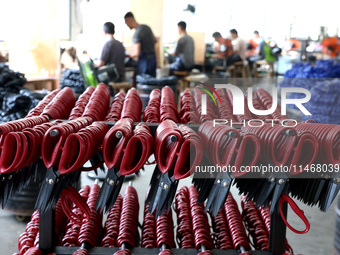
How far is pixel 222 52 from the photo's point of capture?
10.8 metres

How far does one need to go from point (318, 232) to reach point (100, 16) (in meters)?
8.14

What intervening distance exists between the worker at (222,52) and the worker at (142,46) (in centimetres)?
432

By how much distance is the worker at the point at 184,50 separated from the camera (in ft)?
27.1

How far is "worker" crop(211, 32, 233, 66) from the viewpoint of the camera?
10.7m

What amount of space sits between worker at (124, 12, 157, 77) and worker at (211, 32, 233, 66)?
4.32 meters

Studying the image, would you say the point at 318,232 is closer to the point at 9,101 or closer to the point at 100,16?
the point at 9,101

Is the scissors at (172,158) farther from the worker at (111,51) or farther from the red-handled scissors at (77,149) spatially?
the worker at (111,51)

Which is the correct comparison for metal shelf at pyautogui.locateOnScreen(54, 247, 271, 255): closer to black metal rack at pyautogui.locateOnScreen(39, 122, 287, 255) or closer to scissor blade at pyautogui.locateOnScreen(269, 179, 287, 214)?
black metal rack at pyautogui.locateOnScreen(39, 122, 287, 255)

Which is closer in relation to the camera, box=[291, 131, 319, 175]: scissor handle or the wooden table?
box=[291, 131, 319, 175]: scissor handle

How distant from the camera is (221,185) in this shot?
1.20 m

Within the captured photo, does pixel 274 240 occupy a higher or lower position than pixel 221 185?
lower

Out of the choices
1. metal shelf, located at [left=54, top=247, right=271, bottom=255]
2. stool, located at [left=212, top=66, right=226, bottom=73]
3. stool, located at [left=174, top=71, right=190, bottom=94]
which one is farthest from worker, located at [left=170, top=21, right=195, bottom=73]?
metal shelf, located at [left=54, top=247, right=271, bottom=255]

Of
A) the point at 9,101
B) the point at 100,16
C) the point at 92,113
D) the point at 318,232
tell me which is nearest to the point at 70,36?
the point at 100,16

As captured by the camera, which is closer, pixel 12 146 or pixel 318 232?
pixel 12 146
